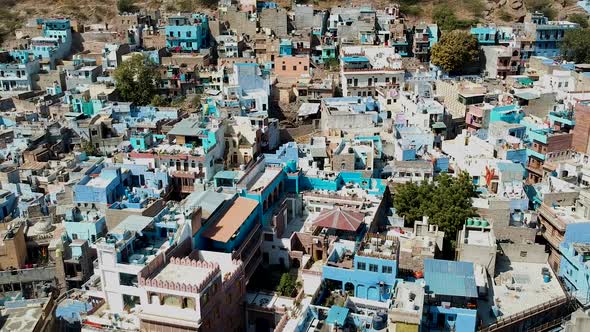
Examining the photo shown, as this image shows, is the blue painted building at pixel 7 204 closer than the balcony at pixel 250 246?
No

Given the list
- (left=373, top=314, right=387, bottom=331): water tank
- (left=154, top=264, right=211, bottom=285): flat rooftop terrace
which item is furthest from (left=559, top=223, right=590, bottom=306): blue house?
(left=154, top=264, right=211, bottom=285): flat rooftop terrace

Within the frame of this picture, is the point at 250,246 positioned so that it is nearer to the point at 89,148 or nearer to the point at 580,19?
the point at 89,148

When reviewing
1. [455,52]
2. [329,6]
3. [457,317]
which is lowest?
[457,317]

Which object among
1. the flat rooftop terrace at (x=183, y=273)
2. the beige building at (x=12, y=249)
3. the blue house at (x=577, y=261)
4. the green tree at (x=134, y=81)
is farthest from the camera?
the green tree at (x=134, y=81)

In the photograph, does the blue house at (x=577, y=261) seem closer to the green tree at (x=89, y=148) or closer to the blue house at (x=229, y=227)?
the blue house at (x=229, y=227)

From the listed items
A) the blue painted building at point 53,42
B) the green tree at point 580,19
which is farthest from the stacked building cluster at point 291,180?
the green tree at point 580,19

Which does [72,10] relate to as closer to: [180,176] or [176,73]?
[176,73]

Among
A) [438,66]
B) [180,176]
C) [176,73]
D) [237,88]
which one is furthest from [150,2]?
[180,176]

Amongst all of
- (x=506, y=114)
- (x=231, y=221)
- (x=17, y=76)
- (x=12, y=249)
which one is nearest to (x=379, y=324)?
(x=231, y=221)
